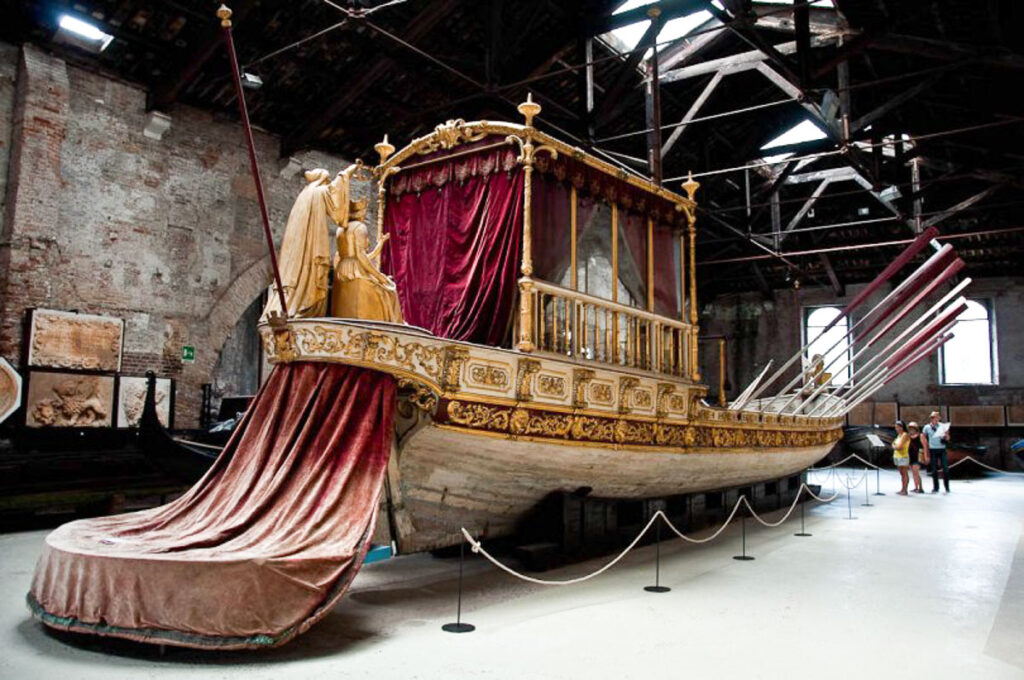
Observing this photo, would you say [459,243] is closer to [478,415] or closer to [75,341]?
[478,415]

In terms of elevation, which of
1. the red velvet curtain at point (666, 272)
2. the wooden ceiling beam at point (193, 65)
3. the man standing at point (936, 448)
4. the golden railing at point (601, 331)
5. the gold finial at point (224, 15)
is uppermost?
the wooden ceiling beam at point (193, 65)

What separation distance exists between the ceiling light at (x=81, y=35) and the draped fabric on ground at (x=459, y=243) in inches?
232

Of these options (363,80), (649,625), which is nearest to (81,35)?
(363,80)

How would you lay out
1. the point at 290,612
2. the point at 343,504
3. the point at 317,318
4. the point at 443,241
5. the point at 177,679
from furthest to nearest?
the point at 443,241 < the point at 317,318 < the point at 343,504 < the point at 290,612 < the point at 177,679

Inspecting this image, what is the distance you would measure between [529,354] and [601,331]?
4.92 ft

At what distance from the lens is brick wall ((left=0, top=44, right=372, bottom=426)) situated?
885 centimetres

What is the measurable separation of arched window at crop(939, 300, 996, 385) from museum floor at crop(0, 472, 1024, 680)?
1454 centimetres

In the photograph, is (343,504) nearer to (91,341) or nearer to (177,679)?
(177,679)

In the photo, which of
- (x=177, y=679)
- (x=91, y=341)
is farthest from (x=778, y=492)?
(x=91, y=341)

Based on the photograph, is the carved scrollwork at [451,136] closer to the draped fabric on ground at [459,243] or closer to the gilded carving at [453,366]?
the draped fabric on ground at [459,243]

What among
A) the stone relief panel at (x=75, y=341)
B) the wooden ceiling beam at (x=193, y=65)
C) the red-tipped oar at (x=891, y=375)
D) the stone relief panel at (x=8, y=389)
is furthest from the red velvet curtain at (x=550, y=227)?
the stone relief panel at (x=75, y=341)

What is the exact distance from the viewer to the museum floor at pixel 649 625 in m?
3.24

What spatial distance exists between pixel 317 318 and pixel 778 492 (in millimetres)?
7630

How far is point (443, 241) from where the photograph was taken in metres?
5.86
